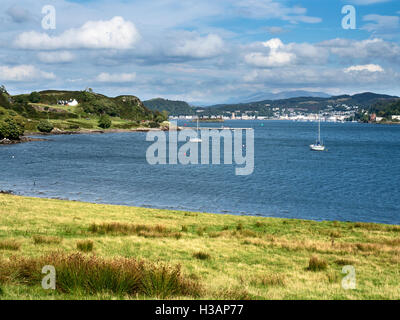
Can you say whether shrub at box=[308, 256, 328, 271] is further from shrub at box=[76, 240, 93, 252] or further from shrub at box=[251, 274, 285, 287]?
shrub at box=[76, 240, 93, 252]

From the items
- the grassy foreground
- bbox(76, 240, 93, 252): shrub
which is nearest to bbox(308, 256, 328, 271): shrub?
the grassy foreground

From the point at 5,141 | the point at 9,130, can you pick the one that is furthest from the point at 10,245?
the point at 9,130

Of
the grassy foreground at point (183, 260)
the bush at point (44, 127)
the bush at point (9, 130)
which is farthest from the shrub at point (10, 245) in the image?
the bush at point (44, 127)

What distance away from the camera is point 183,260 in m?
16.0

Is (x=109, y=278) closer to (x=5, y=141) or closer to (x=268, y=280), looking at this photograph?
(x=268, y=280)

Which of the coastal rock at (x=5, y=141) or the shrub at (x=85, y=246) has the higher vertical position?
the coastal rock at (x=5, y=141)

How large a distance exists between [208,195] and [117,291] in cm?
4902

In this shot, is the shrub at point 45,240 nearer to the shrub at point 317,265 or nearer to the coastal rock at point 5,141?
the shrub at point 317,265

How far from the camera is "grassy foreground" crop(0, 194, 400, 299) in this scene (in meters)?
10.3

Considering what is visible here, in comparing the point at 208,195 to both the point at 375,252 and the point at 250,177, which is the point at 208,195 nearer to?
the point at 250,177

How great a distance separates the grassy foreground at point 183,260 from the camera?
1028 centimetres

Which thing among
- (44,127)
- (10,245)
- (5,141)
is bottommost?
(10,245)
